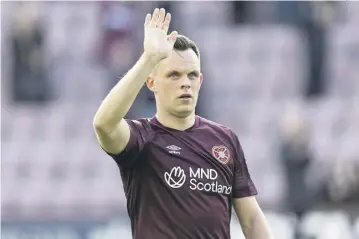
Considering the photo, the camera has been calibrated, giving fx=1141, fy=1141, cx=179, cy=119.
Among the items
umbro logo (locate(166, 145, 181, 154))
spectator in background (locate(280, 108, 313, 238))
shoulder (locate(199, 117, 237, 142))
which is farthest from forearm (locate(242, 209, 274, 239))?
spectator in background (locate(280, 108, 313, 238))

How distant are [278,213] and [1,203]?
331 centimetres

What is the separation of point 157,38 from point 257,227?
3.57 feet

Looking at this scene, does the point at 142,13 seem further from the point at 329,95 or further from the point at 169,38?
the point at 169,38

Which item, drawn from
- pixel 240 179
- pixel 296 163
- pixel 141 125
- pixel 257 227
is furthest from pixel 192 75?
pixel 296 163

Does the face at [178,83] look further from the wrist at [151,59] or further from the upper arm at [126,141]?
the wrist at [151,59]

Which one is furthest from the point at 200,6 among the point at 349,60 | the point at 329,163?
the point at 329,163

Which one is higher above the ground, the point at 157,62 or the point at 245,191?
the point at 157,62

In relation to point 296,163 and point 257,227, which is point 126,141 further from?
point 296,163

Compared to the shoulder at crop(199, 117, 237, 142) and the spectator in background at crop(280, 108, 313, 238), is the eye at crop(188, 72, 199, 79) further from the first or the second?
the spectator in background at crop(280, 108, 313, 238)

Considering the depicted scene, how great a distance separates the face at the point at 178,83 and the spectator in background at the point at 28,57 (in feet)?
27.6

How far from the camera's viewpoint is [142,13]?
1370 centimetres

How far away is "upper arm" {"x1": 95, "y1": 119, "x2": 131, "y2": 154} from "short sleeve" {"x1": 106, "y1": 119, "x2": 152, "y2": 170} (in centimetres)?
3

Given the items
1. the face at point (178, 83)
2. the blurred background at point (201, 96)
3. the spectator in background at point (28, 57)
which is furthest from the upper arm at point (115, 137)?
the spectator in background at point (28, 57)

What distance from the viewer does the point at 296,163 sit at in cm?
1189
